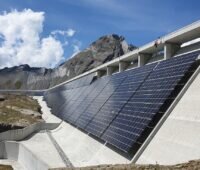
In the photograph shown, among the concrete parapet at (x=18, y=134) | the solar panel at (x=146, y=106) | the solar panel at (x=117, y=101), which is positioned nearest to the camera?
the solar panel at (x=146, y=106)

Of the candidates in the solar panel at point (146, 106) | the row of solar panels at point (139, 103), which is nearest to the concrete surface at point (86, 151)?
the row of solar panels at point (139, 103)

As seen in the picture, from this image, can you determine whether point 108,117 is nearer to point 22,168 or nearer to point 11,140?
point 22,168

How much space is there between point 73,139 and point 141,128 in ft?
50.6

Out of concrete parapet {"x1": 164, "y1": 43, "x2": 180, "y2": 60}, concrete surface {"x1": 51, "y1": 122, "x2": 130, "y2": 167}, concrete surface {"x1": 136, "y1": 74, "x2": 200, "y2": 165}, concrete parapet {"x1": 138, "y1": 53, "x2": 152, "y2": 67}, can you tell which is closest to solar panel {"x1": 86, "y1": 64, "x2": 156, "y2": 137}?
concrete surface {"x1": 51, "y1": 122, "x2": 130, "y2": 167}

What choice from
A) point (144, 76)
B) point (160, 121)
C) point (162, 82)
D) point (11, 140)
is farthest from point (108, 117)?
point (11, 140)

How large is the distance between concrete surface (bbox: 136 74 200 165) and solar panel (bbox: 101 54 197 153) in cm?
118

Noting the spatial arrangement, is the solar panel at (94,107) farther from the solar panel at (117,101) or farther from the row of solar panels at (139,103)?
the solar panel at (117,101)

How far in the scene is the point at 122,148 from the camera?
23016 millimetres

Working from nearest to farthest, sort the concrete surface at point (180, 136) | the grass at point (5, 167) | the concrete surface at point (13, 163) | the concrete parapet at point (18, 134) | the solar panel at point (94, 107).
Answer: the concrete surface at point (180, 136) → the grass at point (5, 167) → the concrete surface at point (13, 163) → the solar panel at point (94, 107) → the concrete parapet at point (18, 134)

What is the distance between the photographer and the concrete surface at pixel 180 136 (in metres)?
18.0

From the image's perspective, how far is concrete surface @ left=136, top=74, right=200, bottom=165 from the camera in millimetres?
17953

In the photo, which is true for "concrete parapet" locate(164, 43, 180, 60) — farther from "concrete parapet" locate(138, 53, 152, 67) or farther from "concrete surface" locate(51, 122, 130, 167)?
"concrete surface" locate(51, 122, 130, 167)

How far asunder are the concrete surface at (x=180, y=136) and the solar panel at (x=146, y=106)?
46.4 inches

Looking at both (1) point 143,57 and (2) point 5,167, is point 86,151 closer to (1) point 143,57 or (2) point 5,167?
(2) point 5,167
